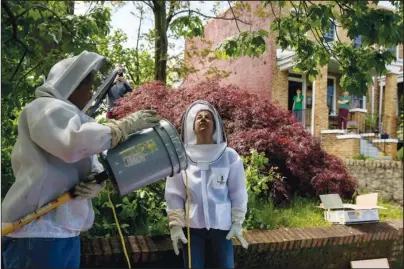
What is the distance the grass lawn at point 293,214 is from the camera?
12.7 feet

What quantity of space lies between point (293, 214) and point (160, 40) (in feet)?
13.5

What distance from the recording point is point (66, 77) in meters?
1.68

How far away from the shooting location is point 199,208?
242cm

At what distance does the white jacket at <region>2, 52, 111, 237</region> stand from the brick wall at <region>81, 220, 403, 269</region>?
1185 millimetres

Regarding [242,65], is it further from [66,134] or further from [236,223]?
[66,134]

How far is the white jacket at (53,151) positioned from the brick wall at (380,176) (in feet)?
26.3

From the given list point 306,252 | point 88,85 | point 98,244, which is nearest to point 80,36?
point 98,244

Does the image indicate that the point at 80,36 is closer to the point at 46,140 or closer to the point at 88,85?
the point at 88,85

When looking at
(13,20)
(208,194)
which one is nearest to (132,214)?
(208,194)

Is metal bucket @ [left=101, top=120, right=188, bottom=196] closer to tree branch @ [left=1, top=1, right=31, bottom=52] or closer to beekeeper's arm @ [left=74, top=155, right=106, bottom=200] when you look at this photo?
beekeeper's arm @ [left=74, top=155, right=106, bottom=200]

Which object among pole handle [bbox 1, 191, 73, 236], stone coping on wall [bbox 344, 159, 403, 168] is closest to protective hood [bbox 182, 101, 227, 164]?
pole handle [bbox 1, 191, 73, 236]

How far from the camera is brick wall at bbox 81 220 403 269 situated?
2.85m

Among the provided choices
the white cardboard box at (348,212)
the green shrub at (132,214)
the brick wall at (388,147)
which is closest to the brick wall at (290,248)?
the white cardboard box at (348,212)

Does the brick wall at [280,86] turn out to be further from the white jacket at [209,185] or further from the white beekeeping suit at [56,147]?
the white beekeeping suit at [56,147]
